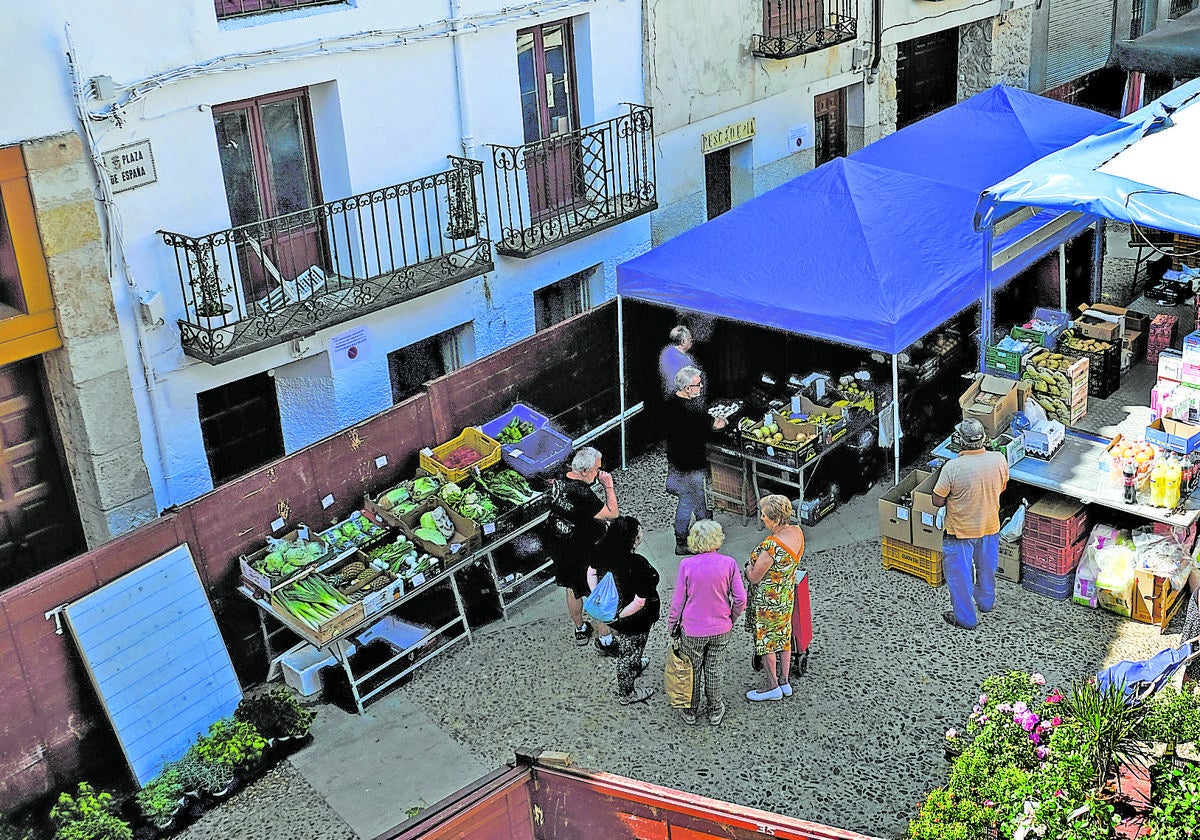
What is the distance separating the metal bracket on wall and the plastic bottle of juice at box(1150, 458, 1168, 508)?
7.80 meters

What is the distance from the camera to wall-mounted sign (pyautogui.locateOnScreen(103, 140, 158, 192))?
9227 mm

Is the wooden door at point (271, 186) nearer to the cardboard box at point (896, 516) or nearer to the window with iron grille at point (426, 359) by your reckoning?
the window with iron grille at point (426, 359)

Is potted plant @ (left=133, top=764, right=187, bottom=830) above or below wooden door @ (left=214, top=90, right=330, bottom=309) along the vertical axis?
below

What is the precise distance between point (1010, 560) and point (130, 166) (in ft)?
24.7

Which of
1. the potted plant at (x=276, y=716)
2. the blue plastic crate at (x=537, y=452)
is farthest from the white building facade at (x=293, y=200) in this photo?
the potted plant at (x=276, y=716)

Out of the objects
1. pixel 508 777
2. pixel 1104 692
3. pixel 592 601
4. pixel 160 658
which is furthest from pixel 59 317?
pixel 1104 692

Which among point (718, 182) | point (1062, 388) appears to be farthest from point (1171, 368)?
point (718, 182)

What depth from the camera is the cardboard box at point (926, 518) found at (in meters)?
9.79

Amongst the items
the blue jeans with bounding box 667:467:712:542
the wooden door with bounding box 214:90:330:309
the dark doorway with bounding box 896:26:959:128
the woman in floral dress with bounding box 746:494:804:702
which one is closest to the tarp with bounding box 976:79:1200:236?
the blue jeans with bounding box 667:467:712:542

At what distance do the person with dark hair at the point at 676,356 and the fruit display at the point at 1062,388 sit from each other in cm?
304

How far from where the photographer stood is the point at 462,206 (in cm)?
1161

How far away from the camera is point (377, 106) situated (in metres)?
11.0

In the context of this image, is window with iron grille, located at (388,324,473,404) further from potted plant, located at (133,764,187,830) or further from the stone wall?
potted plant, located at (133,764,187,830)

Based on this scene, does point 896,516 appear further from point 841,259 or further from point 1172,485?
point 841,259
